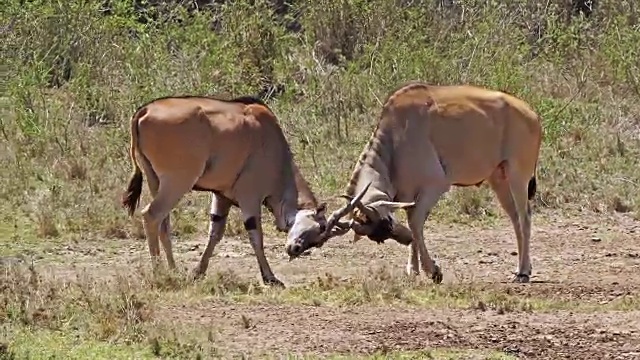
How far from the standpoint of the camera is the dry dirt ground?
9258 mm

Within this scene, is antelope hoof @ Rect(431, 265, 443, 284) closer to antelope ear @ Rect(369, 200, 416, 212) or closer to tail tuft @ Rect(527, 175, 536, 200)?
antelope ear @ Rect(369, 200, 416, 212)

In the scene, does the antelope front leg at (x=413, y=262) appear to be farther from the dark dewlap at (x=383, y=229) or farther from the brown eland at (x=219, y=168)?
the brown eland at (x=219, y=168)

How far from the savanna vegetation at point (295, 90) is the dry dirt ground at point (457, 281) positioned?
330 mm

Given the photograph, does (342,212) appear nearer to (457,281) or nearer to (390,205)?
(390,205)

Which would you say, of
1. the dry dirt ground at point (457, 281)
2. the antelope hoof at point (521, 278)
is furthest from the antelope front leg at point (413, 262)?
the antelope hoof at point (521, 278)

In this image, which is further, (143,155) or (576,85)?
(576,85)

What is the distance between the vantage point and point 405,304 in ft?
35.0

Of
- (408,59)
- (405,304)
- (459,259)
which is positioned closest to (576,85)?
(408,59)

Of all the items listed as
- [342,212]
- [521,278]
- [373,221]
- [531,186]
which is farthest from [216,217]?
[531,186]

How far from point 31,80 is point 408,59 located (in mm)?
5055

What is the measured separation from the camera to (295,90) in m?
19.9

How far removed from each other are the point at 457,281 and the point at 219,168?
2.35 m

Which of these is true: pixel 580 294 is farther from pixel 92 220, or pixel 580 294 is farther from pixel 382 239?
pixel 92 220

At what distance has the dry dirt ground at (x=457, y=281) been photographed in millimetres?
9258
